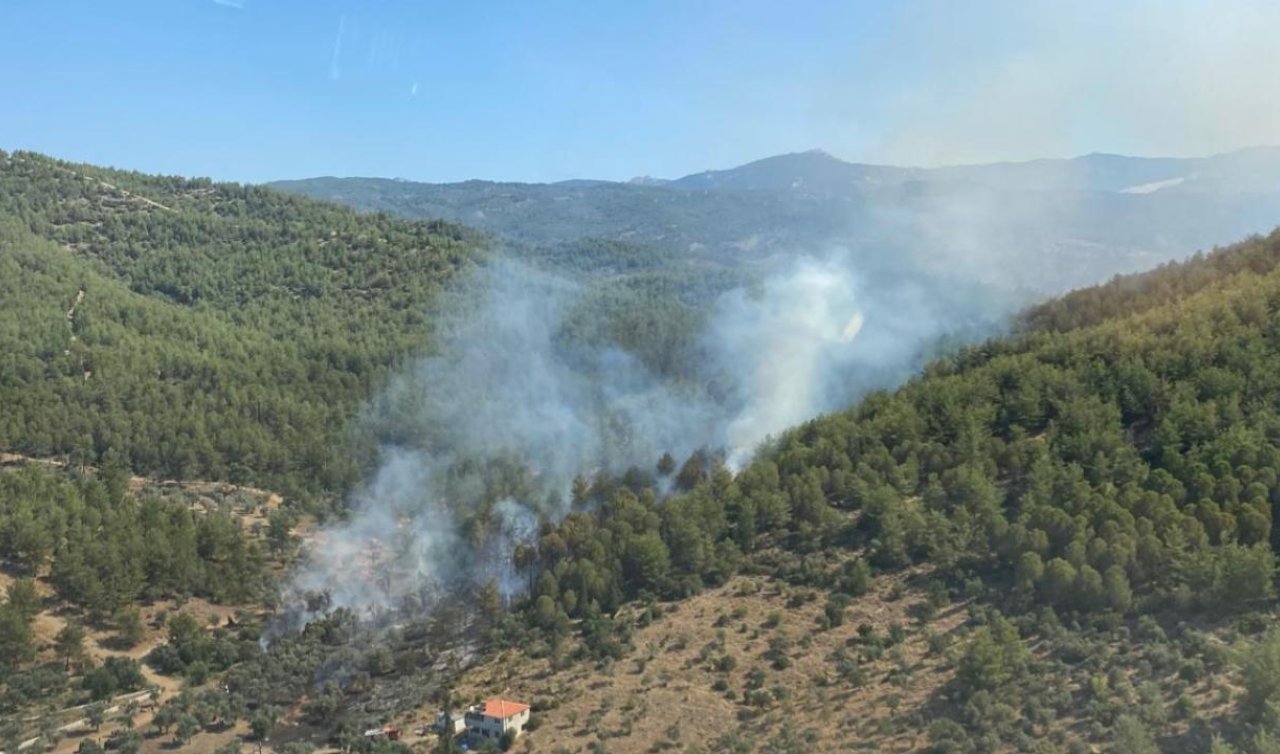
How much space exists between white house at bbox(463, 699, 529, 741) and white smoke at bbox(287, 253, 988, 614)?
9.34 m

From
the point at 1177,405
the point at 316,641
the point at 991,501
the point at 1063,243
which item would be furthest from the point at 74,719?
the point at 1063,243

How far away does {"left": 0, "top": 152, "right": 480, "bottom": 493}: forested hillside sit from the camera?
46.5 m

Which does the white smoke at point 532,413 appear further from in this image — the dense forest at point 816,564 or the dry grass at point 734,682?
the dry grass at point 734,682

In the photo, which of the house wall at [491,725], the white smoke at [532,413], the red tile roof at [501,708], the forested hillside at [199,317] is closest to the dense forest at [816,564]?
the forested hillside at [199,317]

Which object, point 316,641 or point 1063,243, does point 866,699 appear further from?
point 1063,243

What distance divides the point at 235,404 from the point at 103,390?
6022 millimetres

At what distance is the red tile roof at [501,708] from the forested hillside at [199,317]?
23899 mm

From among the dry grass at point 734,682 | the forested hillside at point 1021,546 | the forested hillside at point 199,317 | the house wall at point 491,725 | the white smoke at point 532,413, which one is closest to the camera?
the forested hillside at point 1021,546

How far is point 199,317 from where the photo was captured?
6544 cm

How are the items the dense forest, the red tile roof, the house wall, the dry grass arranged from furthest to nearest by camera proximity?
1. the red tile roof
2. the house wall
3. the dense forest
4. the dry grass

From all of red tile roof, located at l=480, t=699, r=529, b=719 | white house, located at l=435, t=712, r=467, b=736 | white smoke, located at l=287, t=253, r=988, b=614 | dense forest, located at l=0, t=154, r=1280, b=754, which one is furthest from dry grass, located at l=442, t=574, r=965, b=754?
white smoke, located at l=287, t=253, r=988, b=614

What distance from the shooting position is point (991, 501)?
28.8 m

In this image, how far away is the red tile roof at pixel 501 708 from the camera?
22.8m

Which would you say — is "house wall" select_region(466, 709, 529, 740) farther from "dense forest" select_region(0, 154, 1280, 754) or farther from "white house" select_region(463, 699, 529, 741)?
"dense forest" select_region(0, 154, 1280, 754)
